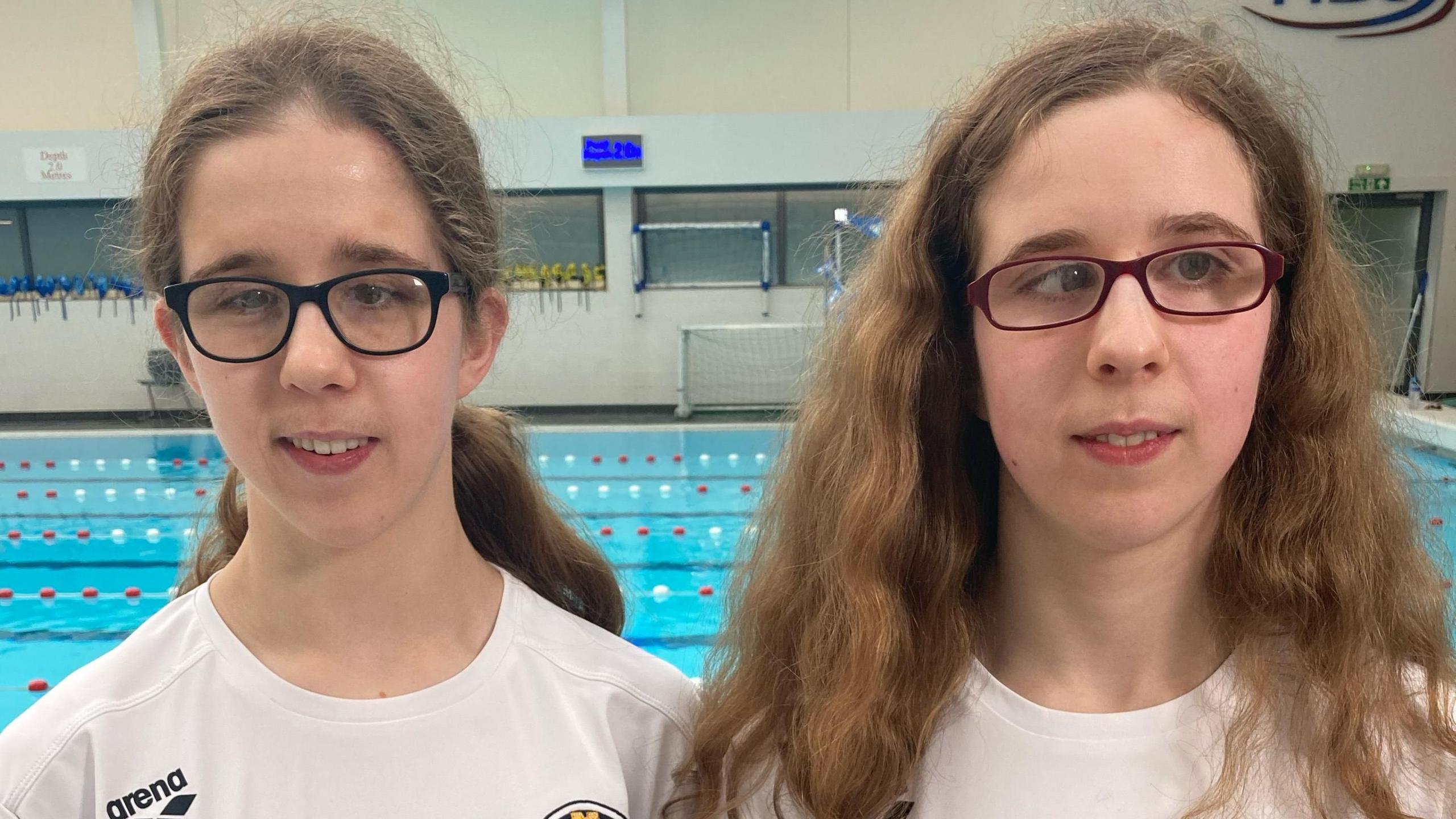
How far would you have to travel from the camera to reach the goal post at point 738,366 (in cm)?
974

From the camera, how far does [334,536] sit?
1.08 meters

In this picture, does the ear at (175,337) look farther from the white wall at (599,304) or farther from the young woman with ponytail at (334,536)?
the white wall at (599,304)

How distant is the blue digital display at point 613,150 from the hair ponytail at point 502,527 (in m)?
Result: 8.25

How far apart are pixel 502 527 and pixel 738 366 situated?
27.7 feet

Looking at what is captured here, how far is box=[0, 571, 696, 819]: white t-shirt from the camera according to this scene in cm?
104

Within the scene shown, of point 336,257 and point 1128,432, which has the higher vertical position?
point 336,257

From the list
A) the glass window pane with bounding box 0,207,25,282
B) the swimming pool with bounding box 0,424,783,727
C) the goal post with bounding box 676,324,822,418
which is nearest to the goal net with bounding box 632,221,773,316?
the goal post with bounding box 676,324,822,418

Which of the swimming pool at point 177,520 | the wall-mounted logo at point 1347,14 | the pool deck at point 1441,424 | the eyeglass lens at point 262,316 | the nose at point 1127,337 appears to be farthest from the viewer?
the wall-mounted logo at point 1347,14

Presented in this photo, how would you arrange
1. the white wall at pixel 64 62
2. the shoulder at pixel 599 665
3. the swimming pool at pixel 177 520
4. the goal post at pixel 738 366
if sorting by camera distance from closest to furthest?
1. the shoulder at pixel 599 665
2. the swimming pool at pixel 177 520
3. the white wall at pixel 64 62
4. the goal post at pixel 738 366

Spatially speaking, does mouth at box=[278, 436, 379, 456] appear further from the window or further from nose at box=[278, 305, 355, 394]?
the window

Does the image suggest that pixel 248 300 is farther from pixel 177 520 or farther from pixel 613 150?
pixel 613 150

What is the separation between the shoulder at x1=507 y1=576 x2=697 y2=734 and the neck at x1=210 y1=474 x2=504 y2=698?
0.30ft

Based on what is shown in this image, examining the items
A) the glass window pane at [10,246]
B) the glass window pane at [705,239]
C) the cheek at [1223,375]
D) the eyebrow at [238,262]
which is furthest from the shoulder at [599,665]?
the glass window pane at [10,246]

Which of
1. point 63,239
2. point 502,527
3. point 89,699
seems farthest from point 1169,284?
point 63,239
